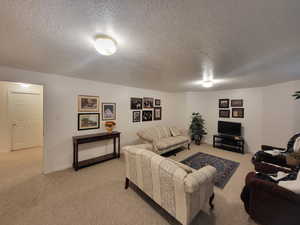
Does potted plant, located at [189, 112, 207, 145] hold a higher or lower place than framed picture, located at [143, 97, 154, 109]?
lower

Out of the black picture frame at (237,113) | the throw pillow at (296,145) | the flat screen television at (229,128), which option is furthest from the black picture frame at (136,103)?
the throw pillow at (296,145)

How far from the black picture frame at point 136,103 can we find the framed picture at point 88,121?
1.27m

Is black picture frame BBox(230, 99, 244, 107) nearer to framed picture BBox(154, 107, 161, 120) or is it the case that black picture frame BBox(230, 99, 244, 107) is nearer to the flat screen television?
the flat screen television

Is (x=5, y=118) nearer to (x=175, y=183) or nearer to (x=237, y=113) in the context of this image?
(x=175, y=183)

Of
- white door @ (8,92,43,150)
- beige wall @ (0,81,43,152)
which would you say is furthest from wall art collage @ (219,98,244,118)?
beige wall @ (0,81,43,152)

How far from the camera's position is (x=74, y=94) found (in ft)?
10.2

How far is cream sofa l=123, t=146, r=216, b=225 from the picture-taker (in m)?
1.31

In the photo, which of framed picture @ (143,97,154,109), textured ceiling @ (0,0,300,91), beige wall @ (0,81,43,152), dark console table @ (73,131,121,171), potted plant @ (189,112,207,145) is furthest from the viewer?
potted plant @ (189,112,207,145)

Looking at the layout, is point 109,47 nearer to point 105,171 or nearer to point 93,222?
point 93,222

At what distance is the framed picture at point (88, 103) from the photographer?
10.5 feet

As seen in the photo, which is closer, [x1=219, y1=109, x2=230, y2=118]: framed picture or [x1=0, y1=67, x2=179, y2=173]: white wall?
[x1=0, y1=67, x2=179, y2=173]: white wall

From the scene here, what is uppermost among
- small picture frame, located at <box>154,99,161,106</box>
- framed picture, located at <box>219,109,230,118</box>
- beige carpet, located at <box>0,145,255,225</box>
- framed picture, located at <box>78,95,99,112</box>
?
small picture frame, located at <box>154,99,161,106</box>

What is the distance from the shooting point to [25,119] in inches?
165

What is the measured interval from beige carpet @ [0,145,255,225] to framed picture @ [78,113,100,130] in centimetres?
114
